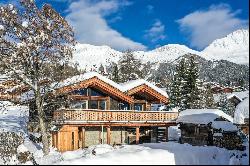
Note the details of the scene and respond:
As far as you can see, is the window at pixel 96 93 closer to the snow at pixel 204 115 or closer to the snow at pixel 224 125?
the snow at pixel 204 115

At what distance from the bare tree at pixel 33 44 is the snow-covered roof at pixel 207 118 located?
13.5 meters

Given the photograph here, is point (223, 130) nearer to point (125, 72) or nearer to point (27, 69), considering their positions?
point (27, 69)

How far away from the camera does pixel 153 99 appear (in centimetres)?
4081

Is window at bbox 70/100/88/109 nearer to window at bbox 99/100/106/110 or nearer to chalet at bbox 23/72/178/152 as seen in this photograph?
chalet at bbox 23/72/178/152

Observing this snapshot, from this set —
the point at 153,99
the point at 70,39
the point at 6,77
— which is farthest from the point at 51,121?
the point at 153,99

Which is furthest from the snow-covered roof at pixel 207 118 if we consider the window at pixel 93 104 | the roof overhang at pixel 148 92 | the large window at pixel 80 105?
the large window at pixel 80 105

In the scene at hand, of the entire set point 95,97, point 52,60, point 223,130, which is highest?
point 52,60

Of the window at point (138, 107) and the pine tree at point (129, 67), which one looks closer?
the window at point (138, 107)

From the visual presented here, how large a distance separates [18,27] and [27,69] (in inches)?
111

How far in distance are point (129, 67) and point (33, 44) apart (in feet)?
161

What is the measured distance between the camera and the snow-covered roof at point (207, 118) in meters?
32.2

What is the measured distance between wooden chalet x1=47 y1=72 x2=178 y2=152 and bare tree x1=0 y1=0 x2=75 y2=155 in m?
5.28

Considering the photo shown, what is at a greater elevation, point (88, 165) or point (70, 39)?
point (70, 39)

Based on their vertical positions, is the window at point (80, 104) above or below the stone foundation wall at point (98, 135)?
above
